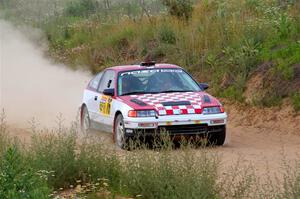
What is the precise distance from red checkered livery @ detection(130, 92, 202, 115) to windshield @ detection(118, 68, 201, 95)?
35cm

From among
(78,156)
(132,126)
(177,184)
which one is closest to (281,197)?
(177,184)

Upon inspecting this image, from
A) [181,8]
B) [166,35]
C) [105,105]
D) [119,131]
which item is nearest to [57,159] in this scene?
[119,131]

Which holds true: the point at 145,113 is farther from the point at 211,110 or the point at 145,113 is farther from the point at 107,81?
the point at 107,81

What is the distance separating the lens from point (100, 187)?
9.52 metres

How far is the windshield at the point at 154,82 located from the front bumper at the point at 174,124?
1248 mm

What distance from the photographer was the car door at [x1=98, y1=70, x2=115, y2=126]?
1530 centimetres

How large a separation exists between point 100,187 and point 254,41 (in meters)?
13.0

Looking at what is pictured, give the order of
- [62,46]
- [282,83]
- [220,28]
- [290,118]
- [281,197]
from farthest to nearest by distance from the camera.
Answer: [62,46] → [220,28] → [282,83] → [290,118] → [281,197]

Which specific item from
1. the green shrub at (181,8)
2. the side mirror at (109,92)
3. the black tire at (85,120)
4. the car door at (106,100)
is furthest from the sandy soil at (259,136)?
the green shrub at (181,8)

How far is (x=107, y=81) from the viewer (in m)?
16.3

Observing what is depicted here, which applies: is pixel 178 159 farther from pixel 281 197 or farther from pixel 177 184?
pixel 281 197

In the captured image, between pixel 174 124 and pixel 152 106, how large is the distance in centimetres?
52

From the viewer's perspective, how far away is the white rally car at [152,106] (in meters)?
14.1

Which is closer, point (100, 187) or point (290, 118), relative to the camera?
point (100, 187)
